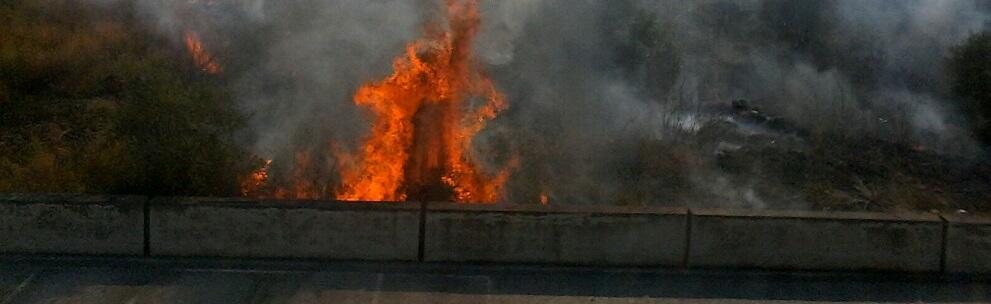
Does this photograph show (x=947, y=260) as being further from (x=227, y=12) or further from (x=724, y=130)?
(x=227, y=12)

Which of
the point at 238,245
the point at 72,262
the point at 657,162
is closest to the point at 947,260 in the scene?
the point at 657,162

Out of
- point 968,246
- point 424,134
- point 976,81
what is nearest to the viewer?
point 968,246

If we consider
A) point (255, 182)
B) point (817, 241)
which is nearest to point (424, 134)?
point (255, 182)

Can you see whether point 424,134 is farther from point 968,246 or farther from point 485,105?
point 968,246

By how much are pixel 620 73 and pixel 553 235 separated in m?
4.32

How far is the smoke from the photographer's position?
603cm

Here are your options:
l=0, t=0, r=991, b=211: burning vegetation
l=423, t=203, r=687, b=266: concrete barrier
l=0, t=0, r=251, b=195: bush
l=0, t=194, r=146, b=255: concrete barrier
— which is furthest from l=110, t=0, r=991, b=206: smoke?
l=0, t=194, r=146, b=255: concrete barrier

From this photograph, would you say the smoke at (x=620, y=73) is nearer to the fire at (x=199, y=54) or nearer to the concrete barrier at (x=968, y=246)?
the fire at (x=199, y=54)

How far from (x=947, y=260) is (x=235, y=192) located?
366 cm

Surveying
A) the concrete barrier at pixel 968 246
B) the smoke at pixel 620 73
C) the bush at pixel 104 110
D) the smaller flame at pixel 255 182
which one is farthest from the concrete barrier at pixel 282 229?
the concrete barrier at pixel 968 246

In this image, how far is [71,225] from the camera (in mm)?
4418

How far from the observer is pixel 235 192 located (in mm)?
4984

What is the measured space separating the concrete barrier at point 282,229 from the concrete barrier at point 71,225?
11 centimetres

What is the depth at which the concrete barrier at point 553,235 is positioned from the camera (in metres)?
4.47
